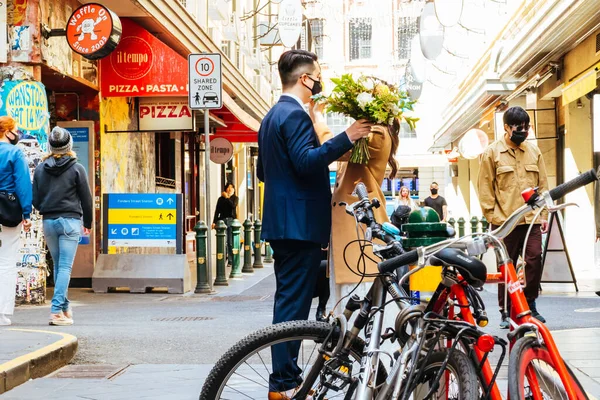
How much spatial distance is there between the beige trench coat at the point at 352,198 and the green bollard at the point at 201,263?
8.49 metres

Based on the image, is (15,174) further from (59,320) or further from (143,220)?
Result: (143,220)

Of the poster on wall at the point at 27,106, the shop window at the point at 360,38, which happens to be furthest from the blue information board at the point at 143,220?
the shop window at the point at 360,38

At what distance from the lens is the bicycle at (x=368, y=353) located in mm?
3506

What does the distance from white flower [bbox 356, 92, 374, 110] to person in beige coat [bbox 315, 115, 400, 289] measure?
328mm

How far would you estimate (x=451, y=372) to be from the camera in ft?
11.7

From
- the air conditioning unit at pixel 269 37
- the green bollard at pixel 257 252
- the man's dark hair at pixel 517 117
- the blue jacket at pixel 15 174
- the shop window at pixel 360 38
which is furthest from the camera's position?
the shop window at pixel 360 38

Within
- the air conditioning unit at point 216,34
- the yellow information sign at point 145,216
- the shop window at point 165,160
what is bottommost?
the yellow information sign at point 145,216

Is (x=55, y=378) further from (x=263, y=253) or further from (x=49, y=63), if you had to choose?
(x=263, y=253)

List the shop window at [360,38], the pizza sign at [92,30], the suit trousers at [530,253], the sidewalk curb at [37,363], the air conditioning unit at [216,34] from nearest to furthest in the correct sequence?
the sidewalk curb at [37,363] → the suit trousers at [530,253] → the pizza sign at [92,30] → the air conditioning unit at [216,34] → the shop window at [360,38]

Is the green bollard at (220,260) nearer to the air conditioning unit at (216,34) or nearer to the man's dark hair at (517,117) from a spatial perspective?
the man's dark hair at (517,117)

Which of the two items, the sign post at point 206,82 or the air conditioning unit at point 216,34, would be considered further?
the air conditioning unit at point 216,34

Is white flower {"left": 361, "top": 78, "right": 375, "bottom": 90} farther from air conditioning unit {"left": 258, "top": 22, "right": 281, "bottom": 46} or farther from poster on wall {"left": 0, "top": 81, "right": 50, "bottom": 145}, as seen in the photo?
air conditioning unit {"left": 258, "top": 22, "right": 281, "bottom": 46}

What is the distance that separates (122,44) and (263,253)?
1105 centimetres

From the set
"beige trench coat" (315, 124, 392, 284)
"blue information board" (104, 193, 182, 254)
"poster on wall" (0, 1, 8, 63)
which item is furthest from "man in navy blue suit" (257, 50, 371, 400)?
"blue information board" (104, 193, 182, 254)
